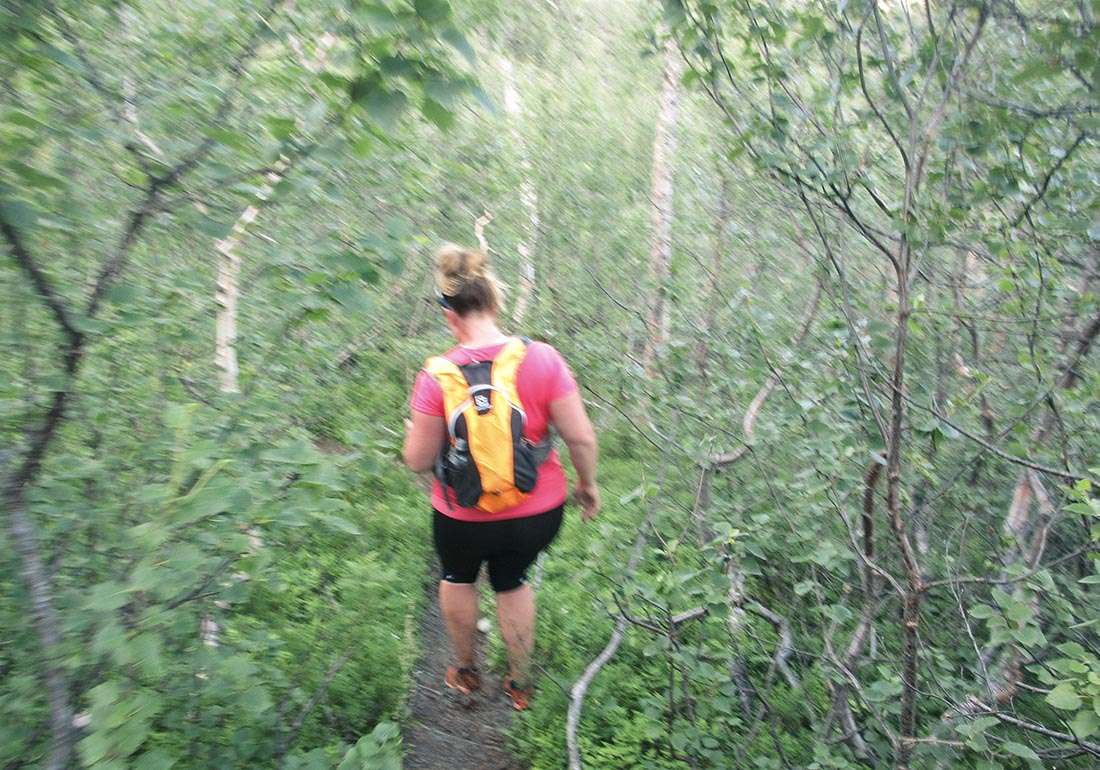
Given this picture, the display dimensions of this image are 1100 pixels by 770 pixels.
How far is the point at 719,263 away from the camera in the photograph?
6.61 m

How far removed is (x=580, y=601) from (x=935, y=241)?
291 centimetres

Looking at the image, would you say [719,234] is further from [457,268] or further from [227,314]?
[227,314]

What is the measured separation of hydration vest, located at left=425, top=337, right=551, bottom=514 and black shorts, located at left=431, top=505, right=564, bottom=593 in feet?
0.63

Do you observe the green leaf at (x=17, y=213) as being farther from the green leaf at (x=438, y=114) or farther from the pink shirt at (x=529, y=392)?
the pink shirt at (x=529, y=392)

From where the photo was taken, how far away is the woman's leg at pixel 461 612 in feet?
12.0

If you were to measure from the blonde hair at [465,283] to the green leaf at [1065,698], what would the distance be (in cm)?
226

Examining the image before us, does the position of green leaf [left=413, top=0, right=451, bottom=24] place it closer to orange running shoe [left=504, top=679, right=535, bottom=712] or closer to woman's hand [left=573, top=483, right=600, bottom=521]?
woman's hand [left=573, top=483, right=600, bottom=521]

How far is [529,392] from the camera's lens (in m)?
Result: 3.23

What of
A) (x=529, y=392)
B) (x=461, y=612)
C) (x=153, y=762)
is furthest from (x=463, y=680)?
(x=153, y=762)

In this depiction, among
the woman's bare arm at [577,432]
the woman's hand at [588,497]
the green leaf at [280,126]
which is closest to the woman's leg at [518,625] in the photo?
the woman's hand at [588,497]

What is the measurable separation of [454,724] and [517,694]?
0.32 metres

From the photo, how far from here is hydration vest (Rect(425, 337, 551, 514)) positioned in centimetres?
316

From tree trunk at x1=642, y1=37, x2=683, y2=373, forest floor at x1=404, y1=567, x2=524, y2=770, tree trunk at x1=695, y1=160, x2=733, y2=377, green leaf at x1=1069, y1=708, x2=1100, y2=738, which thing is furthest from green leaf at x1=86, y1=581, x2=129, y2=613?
tree trunk at x1=642, y1=37, x2=683, y2=373

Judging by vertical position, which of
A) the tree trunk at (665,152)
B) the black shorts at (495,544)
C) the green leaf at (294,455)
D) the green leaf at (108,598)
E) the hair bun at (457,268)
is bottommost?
the black shorts at (495,544)
